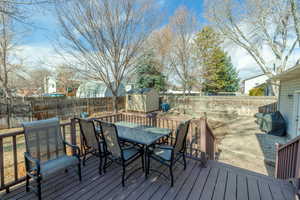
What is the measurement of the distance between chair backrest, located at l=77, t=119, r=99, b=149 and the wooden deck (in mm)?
497

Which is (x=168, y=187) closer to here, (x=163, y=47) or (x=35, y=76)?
(x=163, y=47)

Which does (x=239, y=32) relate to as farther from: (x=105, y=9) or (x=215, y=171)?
(x=215, y=171)

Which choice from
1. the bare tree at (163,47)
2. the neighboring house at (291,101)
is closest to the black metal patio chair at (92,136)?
the neighboring house at (291,101)

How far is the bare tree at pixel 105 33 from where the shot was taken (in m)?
4.78

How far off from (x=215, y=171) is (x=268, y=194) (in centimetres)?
→ 76

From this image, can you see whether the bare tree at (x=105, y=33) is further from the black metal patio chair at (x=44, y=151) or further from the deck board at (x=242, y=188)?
the deck board at (x=242, y=188)

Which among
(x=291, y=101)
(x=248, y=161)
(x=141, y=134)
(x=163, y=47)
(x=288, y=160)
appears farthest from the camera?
(x=163, y=47)

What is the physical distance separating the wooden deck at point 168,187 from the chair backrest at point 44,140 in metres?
0.44

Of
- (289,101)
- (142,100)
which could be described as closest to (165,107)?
(142,100)

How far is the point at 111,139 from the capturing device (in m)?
2.26

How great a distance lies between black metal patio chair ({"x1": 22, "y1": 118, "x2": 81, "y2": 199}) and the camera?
1982 millimetres

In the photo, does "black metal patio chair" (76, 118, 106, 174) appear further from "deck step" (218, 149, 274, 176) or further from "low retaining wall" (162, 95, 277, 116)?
"low retaining wall" (162, 95, 277, 116)

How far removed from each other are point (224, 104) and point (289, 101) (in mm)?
5084

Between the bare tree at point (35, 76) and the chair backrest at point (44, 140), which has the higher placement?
the bare tree at point (35, 76)
